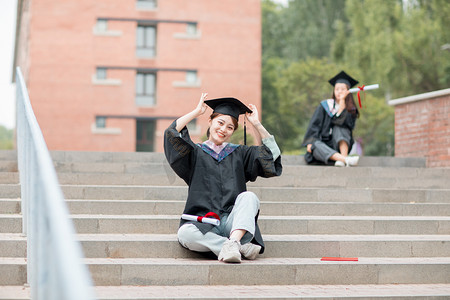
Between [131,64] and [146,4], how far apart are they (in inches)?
112

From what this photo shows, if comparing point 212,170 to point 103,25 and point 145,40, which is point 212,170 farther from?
point 145,40

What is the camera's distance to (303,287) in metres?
4.93

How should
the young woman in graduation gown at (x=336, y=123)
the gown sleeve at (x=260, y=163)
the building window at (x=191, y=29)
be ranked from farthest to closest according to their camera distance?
the building window at (x=191, y=29), the young woman in graduation gown at (x=336, y=123), the gown sleeve at (x=260, y=163)

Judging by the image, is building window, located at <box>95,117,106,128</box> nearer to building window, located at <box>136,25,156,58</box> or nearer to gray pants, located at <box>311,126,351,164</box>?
building window, located at <box>136,25,156,58</box>

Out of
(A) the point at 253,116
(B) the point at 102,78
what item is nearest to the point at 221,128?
(A) the point at 253,116

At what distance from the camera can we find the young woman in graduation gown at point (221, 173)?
5180 millimetres

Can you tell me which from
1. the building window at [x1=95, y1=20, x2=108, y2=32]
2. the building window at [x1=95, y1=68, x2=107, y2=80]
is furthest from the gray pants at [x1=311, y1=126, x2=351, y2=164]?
the building window at [x1=95, y1=20, x2=108, y2=32]

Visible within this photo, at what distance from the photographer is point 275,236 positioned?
6.01m

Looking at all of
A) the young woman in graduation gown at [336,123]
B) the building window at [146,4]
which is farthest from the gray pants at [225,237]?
the building window at [146,4]

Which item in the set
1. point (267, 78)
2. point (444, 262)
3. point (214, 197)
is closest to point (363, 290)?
point (444, 262)

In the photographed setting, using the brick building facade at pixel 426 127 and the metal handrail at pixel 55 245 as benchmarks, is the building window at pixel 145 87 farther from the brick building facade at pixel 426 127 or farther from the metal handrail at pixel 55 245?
the metal handrail at pixel 55 245

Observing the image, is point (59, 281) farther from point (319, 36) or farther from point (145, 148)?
point (319, 36)

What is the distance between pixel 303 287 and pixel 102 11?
2477 centimetres

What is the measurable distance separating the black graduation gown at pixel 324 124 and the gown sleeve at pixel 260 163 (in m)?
4.21
